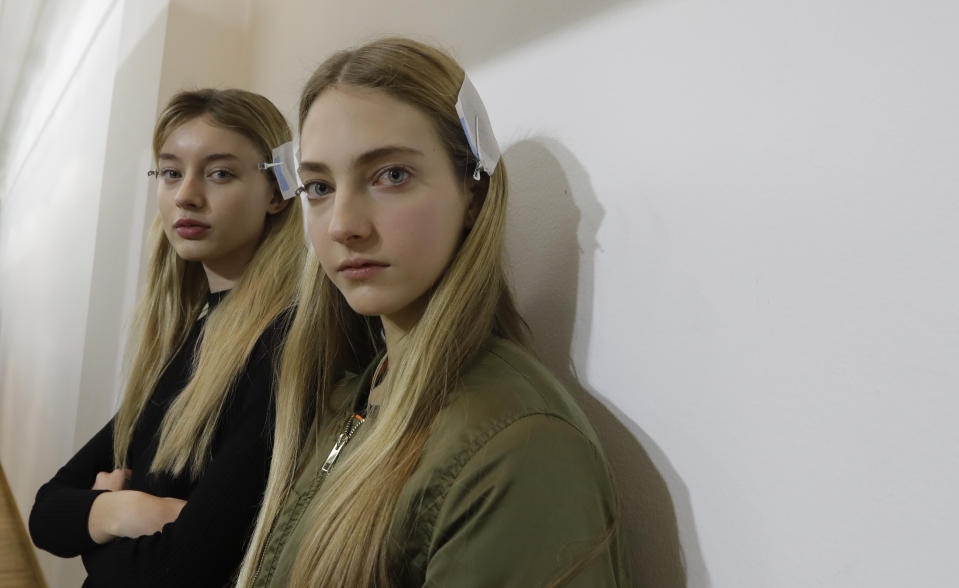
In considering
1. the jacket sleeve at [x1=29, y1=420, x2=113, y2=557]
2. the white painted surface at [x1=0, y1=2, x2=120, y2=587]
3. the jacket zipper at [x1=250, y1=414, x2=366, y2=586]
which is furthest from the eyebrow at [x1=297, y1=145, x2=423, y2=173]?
the white painted surface at [x1=0, y1=2, x2=120, y2=587]

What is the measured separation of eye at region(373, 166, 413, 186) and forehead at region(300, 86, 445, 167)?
30mm

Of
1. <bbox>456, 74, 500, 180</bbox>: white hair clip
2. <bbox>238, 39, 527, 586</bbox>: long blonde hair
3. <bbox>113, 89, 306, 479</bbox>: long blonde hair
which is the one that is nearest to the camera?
<bbox>238, 39, 527, 586</bbox>: long blonde hair

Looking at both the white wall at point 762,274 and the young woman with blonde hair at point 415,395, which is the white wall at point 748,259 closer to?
the white wall at point 762,274

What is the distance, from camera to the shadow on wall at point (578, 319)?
0.78m

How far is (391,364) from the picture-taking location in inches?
35.1

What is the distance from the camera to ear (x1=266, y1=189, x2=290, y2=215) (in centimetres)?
137

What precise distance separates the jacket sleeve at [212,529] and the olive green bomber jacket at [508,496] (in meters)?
0.42

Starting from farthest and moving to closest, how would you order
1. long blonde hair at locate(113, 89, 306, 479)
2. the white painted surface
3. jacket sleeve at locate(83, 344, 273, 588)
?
the white painted surface
long blonde hair at locate(113, 89, 306, 479)
jacket sleeve at locate(83, 344, 273, 588)

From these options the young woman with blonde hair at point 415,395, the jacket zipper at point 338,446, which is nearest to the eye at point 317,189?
the young woman with blonde hair at point 415,395

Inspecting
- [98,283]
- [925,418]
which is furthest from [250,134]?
[98,283]

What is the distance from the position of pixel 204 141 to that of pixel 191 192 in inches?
4.2

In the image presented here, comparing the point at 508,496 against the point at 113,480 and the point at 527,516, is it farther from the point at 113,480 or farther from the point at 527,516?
the point at 113,480

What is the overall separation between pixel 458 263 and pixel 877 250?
0.45 metres

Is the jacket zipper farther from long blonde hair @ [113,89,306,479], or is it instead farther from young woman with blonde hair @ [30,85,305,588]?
long blonde hair @ [113,89,306,479]
